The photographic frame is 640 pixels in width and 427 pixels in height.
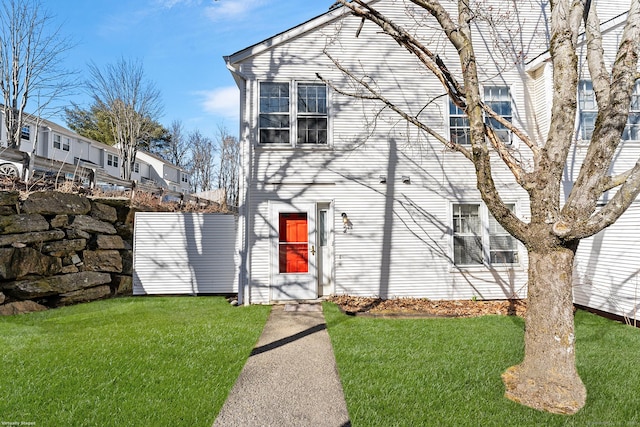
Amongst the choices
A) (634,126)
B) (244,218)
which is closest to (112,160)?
(244,218)

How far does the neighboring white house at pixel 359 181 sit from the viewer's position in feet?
A: 25.0

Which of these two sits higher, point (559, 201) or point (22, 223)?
point (559, 201)

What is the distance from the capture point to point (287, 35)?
25.4ft

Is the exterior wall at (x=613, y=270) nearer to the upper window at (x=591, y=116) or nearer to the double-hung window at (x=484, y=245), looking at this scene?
the double-hung window at (x=484, y=245)

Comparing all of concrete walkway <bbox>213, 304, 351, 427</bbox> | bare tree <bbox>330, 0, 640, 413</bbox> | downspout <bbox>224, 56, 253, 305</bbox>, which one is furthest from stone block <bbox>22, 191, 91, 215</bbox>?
bare tree <bbox>330, 0, 640, 413</bbox>

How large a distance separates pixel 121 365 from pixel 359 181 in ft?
19.0

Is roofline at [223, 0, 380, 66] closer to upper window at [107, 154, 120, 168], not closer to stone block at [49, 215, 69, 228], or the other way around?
stone block at [49, 215, 69, 228]

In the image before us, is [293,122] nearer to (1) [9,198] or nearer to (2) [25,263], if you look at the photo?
(1) [9,198]

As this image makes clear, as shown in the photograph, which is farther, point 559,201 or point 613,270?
point 613,270

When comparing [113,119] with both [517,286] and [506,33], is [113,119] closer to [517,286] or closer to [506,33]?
[506,33]

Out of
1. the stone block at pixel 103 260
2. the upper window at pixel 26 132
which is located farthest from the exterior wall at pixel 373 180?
the upper window at pixel 26 132

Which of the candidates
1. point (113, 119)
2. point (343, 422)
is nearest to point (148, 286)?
point (343, 422)

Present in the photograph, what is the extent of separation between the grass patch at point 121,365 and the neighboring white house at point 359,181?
214cm

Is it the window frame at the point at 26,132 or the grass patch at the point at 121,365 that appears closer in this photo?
the grass patch at the point at 121,365
